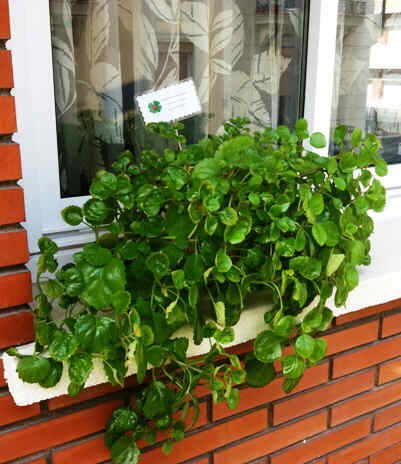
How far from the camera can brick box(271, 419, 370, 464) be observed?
180 cm

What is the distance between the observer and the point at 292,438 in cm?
179

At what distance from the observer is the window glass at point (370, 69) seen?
2.12 meters

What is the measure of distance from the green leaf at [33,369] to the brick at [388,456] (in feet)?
4.63

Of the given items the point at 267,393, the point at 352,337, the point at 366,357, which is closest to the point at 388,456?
the point at 366,357

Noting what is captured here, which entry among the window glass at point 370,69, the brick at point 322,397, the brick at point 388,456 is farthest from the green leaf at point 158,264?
the brick at point 388,456

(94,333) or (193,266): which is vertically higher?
(193,266)

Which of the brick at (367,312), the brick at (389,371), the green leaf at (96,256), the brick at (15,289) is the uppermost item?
the green leaf at (96,256)

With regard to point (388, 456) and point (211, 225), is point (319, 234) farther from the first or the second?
point (388, 456)

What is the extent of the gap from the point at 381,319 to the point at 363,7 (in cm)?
110

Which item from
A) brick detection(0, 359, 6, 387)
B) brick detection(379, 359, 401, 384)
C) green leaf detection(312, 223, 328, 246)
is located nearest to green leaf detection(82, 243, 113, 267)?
brick detection(0, 359, 6, 387)

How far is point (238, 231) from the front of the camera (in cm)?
118

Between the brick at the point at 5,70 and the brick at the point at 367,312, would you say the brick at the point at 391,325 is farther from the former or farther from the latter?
the brick at the point at 5,70

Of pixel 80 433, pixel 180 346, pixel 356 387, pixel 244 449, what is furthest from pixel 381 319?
pixel 80 433

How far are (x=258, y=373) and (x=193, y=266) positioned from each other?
365 mm
